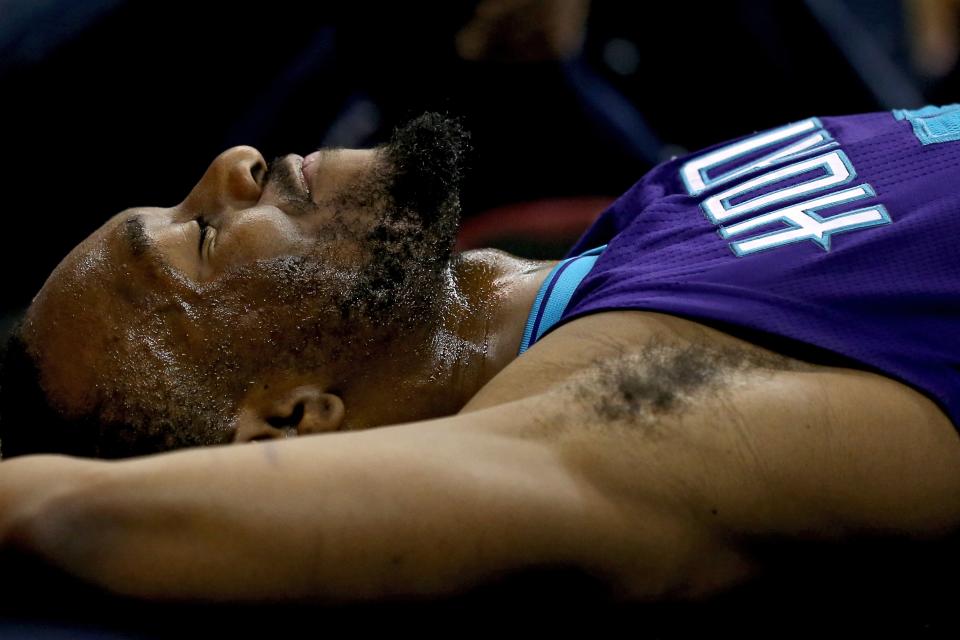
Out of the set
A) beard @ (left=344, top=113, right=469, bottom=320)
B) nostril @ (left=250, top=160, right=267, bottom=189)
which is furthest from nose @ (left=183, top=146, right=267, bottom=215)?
beard @ (left=344, top=113, right=469, bottom=320)

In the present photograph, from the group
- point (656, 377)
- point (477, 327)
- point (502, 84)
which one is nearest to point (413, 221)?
point (477, 327)

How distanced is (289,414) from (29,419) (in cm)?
23

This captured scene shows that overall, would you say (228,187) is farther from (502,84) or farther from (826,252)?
(502,84)

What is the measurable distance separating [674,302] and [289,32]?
0.96 metres

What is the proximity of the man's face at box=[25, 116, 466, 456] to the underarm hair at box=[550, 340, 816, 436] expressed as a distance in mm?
272

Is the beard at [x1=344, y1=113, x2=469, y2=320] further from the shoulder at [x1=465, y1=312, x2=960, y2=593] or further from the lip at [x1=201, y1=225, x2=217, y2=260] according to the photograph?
the shoulder at [x1=465, y1=312, x2=960, y2=593]

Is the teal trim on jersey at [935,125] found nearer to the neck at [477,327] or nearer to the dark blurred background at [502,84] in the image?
the neck at [477,327]

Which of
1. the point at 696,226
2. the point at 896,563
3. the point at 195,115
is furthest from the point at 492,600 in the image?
the point at 195,115

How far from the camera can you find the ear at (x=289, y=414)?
0.90 m

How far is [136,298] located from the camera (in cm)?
92

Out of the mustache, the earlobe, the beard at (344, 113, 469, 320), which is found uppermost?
the mustache

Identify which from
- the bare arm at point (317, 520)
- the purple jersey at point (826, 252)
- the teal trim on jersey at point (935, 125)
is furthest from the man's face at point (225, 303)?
the teal trim on jersey at point (935, 125)

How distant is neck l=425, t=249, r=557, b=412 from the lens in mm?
957

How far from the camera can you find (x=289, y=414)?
0.91 metres
